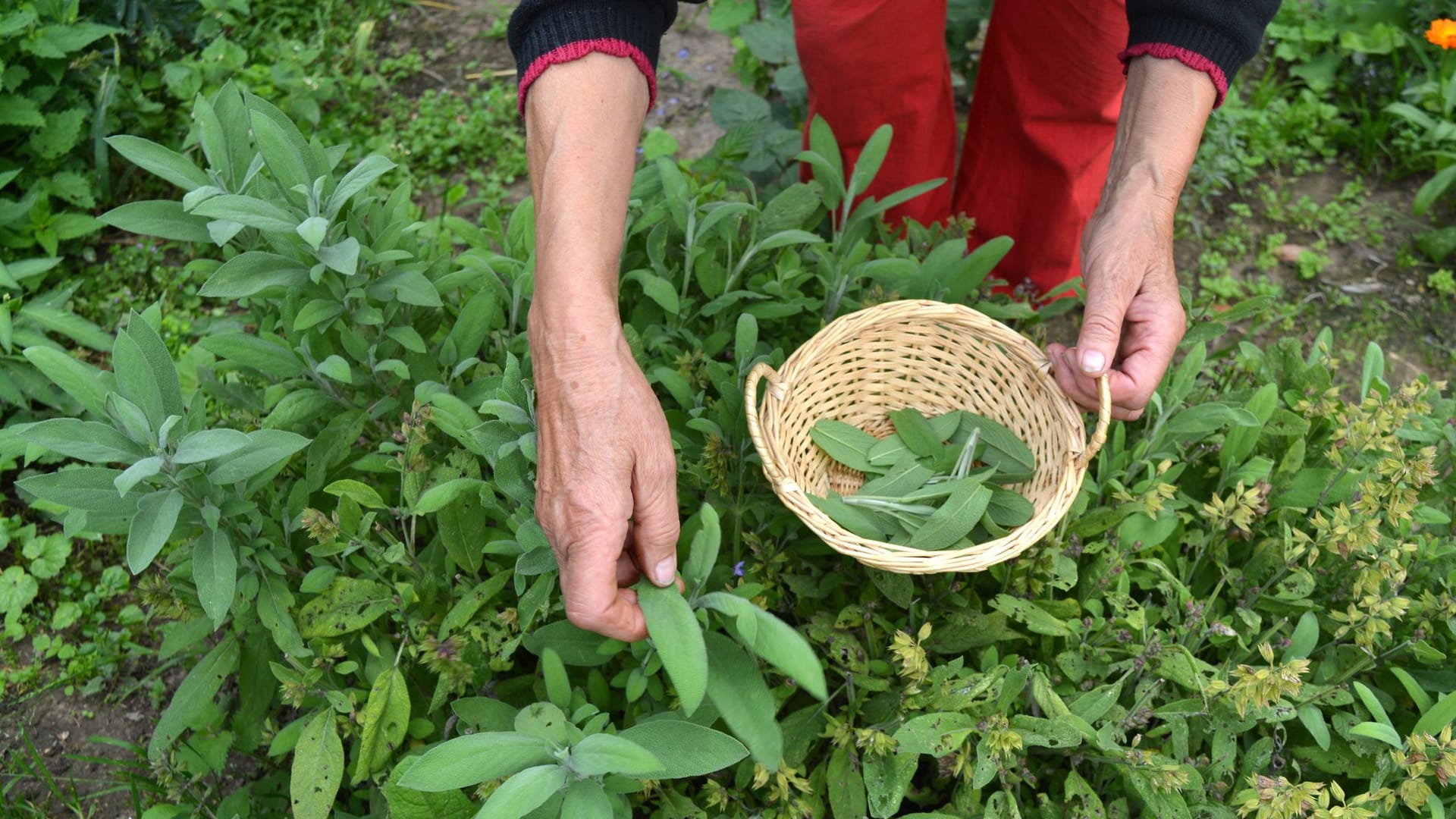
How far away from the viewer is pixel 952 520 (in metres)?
1.78

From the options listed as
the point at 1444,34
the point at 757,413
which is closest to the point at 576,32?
the point at 757,413

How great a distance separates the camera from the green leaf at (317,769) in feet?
5.45

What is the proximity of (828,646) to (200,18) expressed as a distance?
10.5 feet

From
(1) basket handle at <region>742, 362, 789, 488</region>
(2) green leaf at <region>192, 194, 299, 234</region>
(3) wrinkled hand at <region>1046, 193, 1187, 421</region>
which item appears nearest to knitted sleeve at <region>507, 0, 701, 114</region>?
(2) green leaf at <region>192, 194, 299, 234</region>

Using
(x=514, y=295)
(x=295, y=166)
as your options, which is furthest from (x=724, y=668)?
(x=295, y=166)

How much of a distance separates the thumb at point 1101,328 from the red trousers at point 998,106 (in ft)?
3.00

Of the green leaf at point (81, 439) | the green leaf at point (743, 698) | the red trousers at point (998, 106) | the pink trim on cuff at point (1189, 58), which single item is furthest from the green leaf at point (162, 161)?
the pink trim on cuff at point (1189, 58)

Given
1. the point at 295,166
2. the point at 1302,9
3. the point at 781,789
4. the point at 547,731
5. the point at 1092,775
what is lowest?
the point at 1092,775

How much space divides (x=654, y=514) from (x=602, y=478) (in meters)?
0.11

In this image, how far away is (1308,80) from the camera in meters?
3.62

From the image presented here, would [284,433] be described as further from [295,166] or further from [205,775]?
[205,775]

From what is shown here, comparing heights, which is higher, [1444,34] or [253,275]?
[253,275]

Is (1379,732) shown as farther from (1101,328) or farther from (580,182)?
(580,182)

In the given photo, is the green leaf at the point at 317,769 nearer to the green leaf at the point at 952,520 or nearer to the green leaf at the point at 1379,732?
the green leaf at the point at 952,520
